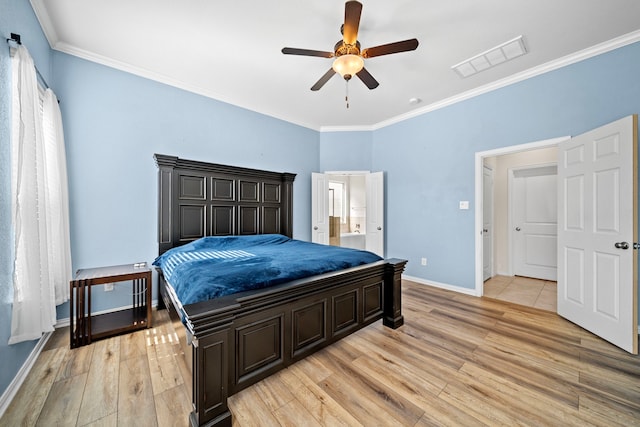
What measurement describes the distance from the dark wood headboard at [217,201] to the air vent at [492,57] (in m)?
2.79

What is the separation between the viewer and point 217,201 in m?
3.43

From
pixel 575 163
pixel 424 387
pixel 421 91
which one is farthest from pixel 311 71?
pixel 424 387

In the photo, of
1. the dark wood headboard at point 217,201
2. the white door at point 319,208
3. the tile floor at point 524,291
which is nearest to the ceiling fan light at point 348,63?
the dark wood headboard at point 217,201

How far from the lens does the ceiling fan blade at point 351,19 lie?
164 centimetres

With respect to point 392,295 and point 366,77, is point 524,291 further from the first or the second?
point 366,77

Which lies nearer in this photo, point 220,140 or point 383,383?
point 383,383

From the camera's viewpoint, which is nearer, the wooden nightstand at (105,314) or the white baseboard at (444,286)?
the wooden nightstand at (105,314)

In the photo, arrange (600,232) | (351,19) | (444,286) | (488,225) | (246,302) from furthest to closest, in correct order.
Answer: (488,225) → (444,286) → (600,232) → (351,19) → (246,302)

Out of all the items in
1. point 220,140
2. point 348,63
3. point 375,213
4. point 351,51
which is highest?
point 351,51

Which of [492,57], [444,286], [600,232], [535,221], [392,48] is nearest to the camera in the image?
[392,48]

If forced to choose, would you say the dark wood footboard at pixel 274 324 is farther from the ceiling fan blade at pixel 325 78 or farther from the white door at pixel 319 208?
the white door at pixel 319 208

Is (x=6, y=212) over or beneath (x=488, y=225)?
over

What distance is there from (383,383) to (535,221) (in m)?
4.57

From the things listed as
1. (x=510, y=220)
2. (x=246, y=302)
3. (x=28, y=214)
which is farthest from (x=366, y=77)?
(x=510, y=220)
